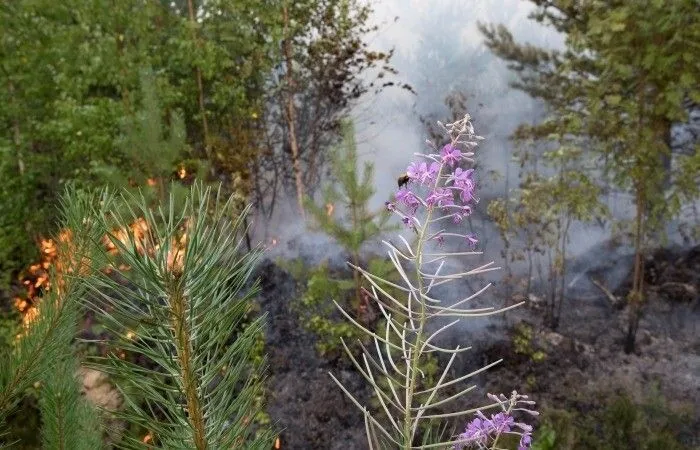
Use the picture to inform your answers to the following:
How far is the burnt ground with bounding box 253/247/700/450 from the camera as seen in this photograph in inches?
188

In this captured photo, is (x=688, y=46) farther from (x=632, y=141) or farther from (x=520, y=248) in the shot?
(x=520, y=248)

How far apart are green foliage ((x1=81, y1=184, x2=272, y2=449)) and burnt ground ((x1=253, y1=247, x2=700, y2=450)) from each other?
3989mm

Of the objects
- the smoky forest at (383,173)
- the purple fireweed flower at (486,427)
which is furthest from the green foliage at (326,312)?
the purple fireweed flower at (486,427)

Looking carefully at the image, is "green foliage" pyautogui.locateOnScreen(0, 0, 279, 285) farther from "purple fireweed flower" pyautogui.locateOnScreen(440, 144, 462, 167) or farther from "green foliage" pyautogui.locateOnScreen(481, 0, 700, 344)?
"purple fireweed flower" pyautogui.locateOnScreen(440, 144, 462, 167)

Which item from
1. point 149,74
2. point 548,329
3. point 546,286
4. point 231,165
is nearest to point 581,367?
point 548,329

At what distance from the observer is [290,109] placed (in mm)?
6824

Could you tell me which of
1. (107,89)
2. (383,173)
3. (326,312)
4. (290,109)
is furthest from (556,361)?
(107,89)

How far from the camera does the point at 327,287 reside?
16.2 feet

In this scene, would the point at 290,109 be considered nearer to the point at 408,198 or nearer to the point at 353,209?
the point at 353,209

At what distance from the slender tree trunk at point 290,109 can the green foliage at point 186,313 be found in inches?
231

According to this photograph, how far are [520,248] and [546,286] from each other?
1.72ft

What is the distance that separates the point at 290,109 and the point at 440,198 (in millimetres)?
6072

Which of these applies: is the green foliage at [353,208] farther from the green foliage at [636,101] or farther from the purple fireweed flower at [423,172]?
the purple fireweed flower at [423,172]

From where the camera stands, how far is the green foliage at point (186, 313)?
63cm
